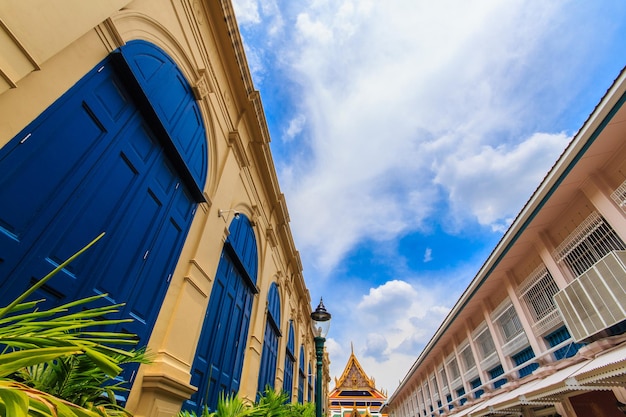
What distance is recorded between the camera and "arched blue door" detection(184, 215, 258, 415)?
529 centimetres

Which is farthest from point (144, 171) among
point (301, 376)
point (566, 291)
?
point (301, 376)

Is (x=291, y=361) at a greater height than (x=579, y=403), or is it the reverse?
(x=291, y=361)

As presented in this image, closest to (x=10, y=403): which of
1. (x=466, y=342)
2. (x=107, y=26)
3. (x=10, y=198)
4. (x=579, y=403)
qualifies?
(x=10, y=198)

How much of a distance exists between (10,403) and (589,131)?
6.67 metres

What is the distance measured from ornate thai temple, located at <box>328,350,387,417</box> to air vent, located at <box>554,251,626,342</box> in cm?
3888

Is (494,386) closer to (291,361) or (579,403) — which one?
(579,403)

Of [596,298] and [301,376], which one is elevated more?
[301,376]

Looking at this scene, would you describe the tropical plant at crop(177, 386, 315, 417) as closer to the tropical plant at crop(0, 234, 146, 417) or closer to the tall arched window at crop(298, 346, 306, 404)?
the tropical plant at crop(0, 234, 146, 417)

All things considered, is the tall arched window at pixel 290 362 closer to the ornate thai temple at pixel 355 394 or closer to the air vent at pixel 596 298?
the air vent at pixel 596 298

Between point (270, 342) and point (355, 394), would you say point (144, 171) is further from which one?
point (355, 394)

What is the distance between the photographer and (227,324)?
20.9ft

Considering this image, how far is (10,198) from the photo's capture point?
7.94 feet

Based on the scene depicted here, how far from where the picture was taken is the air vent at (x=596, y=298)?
185 inches

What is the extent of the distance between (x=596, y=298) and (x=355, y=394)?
137 feet
